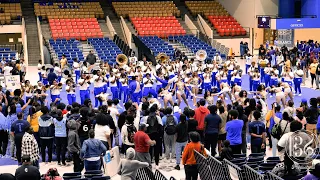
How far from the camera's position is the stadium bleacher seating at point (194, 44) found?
34562 millimetres

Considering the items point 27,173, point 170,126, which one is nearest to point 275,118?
point 170,126

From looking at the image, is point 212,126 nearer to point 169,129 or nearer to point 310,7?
point 169,129

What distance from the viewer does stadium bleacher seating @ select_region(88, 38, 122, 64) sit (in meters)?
32.2

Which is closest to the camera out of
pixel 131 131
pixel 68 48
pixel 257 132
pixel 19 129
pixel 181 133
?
pixel 131 131

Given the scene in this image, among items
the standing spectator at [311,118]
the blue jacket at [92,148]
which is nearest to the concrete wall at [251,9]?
the standing spectator at [311,118]

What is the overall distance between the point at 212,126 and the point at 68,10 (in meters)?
28.1

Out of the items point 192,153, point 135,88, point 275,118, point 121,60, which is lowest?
point 192,153

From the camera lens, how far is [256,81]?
72.7ft

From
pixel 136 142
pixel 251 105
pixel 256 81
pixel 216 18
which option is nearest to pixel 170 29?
pixel 216 18

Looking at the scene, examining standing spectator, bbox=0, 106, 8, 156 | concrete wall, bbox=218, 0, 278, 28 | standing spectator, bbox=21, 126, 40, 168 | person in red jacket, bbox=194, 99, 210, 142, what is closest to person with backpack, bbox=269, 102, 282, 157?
person in red jacket, bbox=194, 99, 210, 142

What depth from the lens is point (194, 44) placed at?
1396 inches

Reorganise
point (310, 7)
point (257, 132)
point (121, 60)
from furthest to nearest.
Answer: point (310, 7) < point (121, 60) < point (257, 132)

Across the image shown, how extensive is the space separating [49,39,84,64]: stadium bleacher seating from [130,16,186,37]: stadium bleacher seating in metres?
5.03

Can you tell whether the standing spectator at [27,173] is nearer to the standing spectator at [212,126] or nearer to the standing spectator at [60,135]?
the standing spectator at [60,135]
